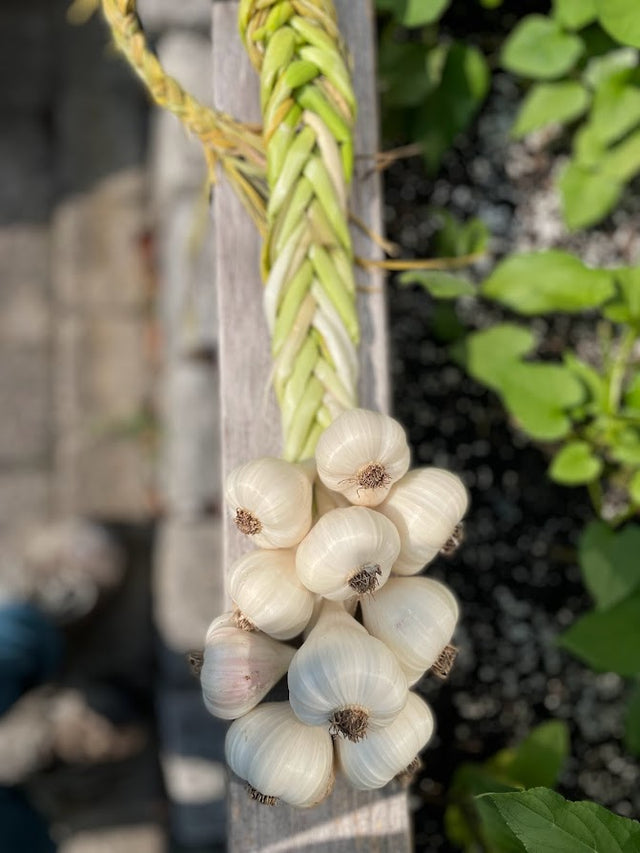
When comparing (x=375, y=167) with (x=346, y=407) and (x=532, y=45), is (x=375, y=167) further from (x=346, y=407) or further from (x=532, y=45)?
(x=532, y=45)

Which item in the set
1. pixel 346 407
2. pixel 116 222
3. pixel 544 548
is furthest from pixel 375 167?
pixel 116 222

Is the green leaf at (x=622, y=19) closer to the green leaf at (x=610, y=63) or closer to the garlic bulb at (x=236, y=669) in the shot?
the green leaf at (x=610, y=63)

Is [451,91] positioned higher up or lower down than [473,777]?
higher up

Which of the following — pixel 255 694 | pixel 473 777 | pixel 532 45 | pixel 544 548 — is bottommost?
pixel 473 777

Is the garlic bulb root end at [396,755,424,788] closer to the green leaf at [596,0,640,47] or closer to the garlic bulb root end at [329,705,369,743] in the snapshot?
the garlic bulb root end at [329,705,369,743]

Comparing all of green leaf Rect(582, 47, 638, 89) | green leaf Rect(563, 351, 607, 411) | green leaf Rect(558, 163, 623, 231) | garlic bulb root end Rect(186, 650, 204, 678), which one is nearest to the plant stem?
green leaf Rect(563, 351, 607, 411)

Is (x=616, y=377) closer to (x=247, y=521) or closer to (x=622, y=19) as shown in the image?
(x=622, y=19)

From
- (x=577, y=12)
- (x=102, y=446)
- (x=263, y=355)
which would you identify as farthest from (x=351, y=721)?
(x=102, y=446)

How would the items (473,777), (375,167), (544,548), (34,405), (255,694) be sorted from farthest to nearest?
(34,405)
(544,548)
(473,777)
(375,167)
(255,694)
